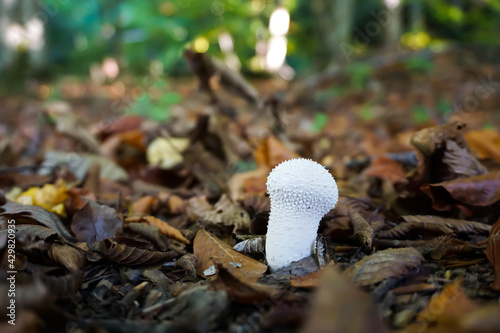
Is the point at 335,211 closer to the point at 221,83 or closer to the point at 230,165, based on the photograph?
the point at 230,165

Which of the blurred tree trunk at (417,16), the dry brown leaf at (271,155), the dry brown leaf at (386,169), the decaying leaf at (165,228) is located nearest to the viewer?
the decaying leaf at (165,228)

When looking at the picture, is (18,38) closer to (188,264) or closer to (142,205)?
(142,205)

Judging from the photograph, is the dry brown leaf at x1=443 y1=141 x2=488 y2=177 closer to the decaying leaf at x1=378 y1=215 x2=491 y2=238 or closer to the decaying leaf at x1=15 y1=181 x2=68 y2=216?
the decaying leaf at x1=378 y1=215 x2=491 y2=238

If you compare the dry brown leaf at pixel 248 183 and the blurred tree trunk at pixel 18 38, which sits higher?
the blurred tree trunk at pixel 18 38

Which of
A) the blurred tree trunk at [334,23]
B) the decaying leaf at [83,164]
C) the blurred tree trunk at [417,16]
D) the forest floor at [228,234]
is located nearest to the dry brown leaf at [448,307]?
the forest floor at [228,234]

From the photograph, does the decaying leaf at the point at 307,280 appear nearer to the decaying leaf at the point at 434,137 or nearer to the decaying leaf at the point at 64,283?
the decaying leaf at the point at 64,283

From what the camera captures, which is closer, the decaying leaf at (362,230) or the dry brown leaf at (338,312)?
the dry brown leaf at (338,312)

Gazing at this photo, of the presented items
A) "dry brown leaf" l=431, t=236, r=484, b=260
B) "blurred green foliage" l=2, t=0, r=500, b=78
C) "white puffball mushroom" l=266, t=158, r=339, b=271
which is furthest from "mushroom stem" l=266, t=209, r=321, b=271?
"blurred green foliage" l=2, t=0, r=500, b=78
